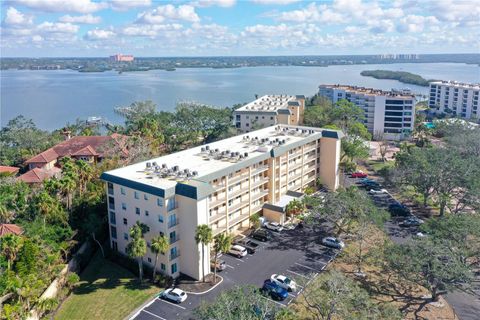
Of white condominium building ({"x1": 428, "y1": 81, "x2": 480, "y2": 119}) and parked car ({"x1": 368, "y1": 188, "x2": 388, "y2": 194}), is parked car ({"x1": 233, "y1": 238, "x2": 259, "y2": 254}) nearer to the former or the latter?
parked car ({"x1": 368, "y1": 188, "x2": 388, "y2": 194})

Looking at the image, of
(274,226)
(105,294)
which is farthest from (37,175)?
(274,226)

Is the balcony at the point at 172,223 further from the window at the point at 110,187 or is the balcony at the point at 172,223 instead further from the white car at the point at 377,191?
the white car at the point at 377,191

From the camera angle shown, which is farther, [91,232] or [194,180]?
[91,232]

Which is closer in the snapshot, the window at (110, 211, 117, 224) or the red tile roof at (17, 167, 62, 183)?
the window at (110, 211, 117, 224)

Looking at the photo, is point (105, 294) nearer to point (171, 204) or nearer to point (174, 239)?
point (174, 239)

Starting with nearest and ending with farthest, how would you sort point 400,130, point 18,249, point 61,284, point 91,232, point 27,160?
point 18,249 < point 61,284 < point 91,232 < point 27,160 < point 400,130

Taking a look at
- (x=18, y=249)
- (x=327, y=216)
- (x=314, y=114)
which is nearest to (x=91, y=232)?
(x=18, y=249)

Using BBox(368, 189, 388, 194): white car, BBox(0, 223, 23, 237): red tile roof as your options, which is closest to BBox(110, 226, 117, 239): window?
BBox(0, 223, 23, 237): red tile roof

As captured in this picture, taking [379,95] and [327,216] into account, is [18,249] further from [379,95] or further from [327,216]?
[379,95]
